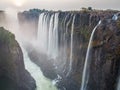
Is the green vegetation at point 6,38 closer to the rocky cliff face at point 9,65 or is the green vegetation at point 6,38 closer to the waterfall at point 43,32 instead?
the rocky cliff face at point 9,65

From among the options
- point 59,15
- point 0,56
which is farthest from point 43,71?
point 0,56

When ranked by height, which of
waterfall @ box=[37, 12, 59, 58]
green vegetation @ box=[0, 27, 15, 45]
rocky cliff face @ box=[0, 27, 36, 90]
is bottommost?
rocky cliff face @ box=[0, 27, 36, 90]

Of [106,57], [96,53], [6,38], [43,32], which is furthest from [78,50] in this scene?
[43,32]

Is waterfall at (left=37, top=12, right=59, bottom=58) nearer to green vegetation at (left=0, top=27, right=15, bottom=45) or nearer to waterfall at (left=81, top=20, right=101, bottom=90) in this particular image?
waterfall at (left=81, top=20, right=101, bottom=90)

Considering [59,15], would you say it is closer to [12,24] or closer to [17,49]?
[17,49]

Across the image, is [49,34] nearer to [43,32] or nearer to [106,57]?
[43,32]

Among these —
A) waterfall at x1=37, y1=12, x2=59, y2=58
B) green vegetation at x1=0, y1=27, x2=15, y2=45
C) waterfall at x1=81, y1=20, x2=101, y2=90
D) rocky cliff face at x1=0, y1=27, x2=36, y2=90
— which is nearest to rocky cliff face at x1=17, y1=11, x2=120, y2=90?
waterfall at x1=81, y1=20, x2=101, y2=90
